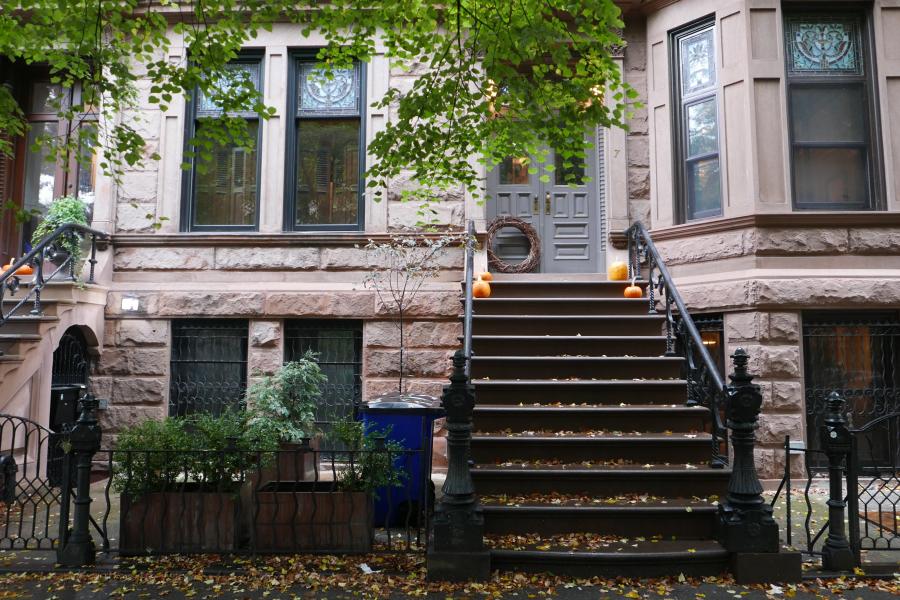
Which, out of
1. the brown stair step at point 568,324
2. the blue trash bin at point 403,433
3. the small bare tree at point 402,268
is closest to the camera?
the blue trash bin at point 403,433

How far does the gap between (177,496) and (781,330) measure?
24.0ft

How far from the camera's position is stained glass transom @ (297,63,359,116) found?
32.7 ft

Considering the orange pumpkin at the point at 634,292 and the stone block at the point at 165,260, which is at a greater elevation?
the stone block at the point at 165,260

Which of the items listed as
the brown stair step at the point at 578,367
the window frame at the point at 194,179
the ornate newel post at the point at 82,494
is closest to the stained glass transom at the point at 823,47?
the brown stair step at the point at 578,367

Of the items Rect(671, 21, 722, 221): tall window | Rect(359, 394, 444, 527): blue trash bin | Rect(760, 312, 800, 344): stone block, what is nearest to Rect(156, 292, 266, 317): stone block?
Rect(359, 394, 444, 527): blue trash bin

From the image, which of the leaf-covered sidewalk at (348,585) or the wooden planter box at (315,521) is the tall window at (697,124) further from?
the wooden planter box at (315,521)

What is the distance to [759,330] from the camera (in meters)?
8.22

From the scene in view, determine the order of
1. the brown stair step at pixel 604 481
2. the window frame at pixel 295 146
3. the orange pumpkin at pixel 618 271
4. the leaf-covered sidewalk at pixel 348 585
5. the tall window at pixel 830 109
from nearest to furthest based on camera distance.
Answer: the leaf-covered sidewalk at pixel 348 585 < the brown stair step at pixel 604 481 < the tall window at pixel 830 109 < the orange pumpkin at pixel 618 271 < the window frame at pixel 295 146

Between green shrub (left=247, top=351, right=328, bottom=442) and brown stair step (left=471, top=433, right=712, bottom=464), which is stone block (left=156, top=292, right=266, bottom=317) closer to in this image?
green shrub (left=247, top=351, right=328, bottom=442)

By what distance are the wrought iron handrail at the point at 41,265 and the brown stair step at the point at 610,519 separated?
643cm

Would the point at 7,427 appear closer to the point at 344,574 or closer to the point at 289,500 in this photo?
the point at 289,500

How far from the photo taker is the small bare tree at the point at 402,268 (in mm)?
9078

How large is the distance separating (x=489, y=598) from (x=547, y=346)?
3.45 metres

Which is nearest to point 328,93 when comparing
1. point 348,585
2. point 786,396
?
point 348,585
